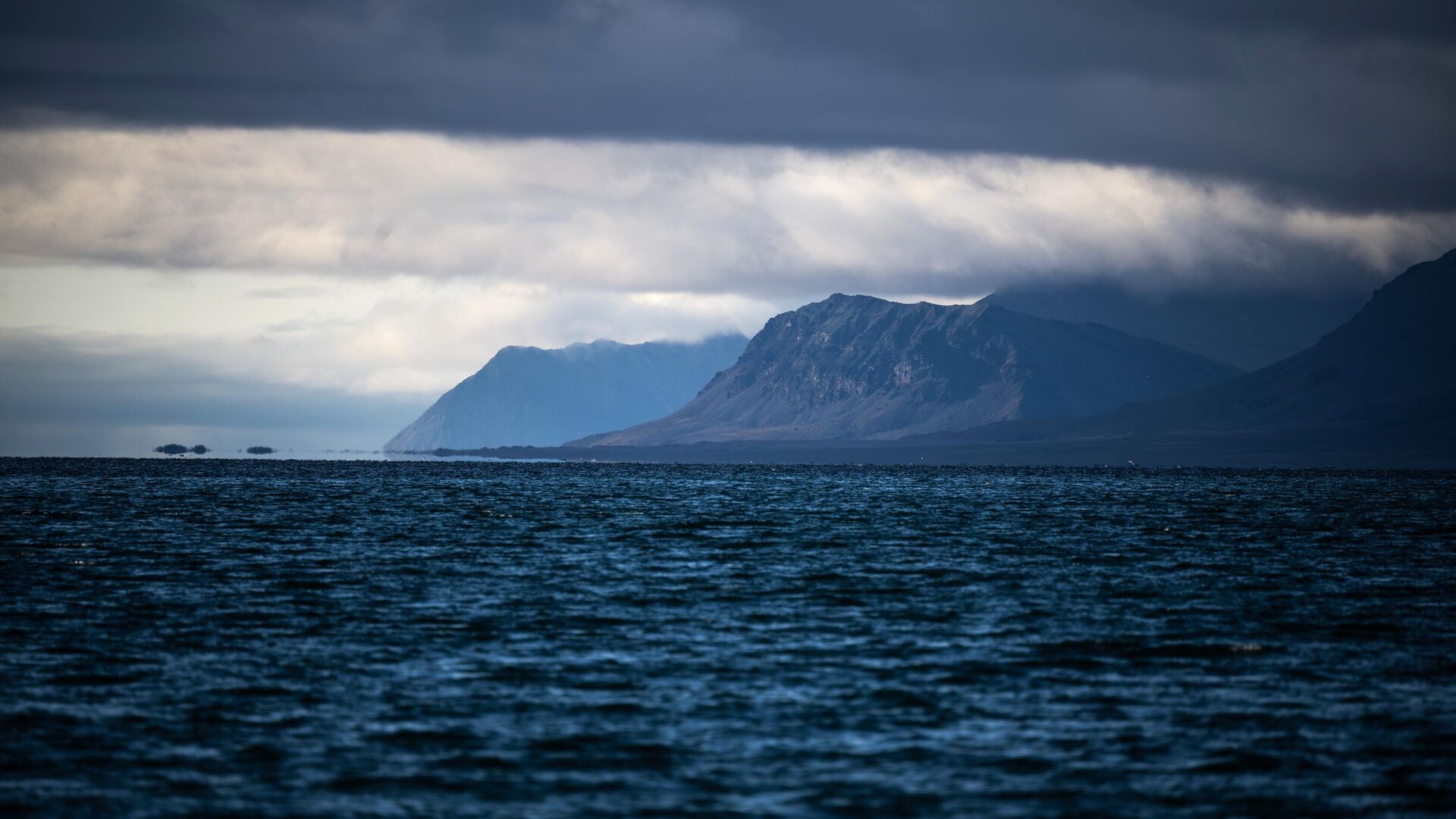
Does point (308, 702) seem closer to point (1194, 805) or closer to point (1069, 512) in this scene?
point (1194, 805)

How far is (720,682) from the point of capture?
41812 mm

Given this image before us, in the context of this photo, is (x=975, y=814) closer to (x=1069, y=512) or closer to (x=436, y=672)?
(x=436, y=672)

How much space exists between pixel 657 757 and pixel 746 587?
3534cm

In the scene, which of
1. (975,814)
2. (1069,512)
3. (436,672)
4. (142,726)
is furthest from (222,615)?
(1069,512)

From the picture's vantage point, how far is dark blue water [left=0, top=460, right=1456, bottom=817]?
30.4 m

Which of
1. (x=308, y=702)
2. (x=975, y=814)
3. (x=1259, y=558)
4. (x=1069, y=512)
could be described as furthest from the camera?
(x=1069, y=512)

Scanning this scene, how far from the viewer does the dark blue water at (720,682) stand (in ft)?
99.7

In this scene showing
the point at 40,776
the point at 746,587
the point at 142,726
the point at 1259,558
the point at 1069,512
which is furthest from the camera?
the point at 1069,512

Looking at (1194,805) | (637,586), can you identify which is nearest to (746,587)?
(637,586)

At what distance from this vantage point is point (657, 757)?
3275 centimetres

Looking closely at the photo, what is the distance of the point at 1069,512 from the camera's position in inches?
5925

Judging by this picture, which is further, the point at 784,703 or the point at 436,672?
the point at 436,672

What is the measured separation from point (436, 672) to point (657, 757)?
12659 millimetres

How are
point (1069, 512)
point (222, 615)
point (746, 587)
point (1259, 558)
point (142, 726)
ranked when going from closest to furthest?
point (142, 726) < point (222, 615) < point (746, 587) < point (1259, 558) < point (1069, 512)
